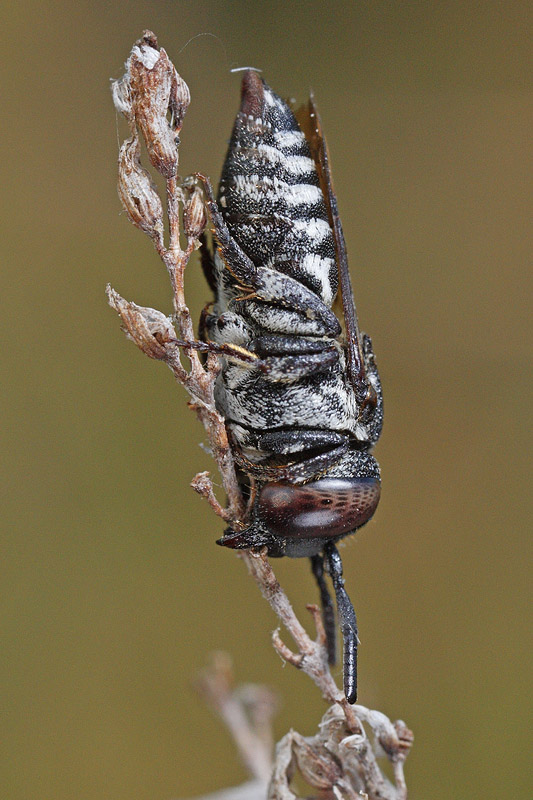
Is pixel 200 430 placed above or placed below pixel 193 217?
below

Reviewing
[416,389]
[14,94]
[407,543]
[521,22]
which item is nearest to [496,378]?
[416,389]

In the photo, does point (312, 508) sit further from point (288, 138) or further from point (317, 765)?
point (288, 138)

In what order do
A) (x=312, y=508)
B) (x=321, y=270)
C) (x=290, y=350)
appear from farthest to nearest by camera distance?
(x=321, y=270)
(x=290, y=350)
(x=312, y=508)

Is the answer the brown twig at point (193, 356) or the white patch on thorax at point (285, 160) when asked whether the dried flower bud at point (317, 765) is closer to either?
the brown twig at point (193, 356)

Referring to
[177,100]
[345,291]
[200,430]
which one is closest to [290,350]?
[345,291]

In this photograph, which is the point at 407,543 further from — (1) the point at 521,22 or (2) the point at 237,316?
(1) the point at 521,22

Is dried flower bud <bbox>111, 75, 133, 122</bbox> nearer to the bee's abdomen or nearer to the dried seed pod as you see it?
the dried seed pod

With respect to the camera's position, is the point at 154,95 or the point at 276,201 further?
the point at 276,201
